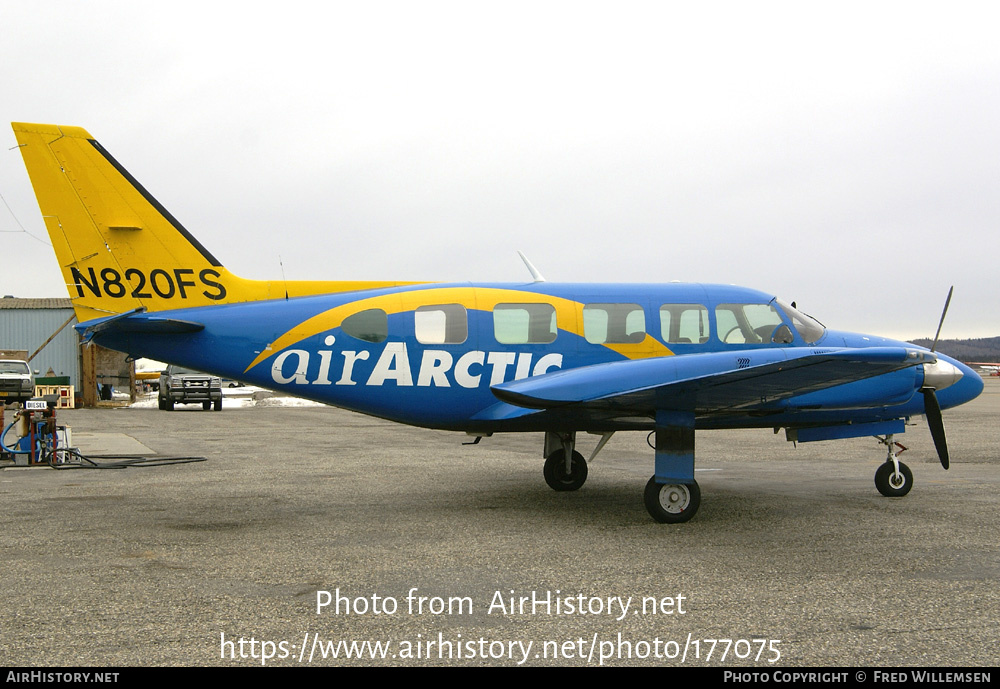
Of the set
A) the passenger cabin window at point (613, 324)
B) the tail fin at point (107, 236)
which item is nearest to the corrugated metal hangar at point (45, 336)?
the tail fin at point (107, 236)

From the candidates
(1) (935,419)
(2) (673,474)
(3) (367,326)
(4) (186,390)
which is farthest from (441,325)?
(4) (186,390)

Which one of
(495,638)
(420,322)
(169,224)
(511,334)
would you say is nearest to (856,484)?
(511,334)

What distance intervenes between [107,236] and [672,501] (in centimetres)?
755

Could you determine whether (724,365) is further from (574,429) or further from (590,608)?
(590,608)

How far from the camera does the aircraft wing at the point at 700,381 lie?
308 inches

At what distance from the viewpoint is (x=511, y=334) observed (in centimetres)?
1002

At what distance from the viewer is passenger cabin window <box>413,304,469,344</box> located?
390 inches

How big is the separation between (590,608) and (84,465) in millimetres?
11473

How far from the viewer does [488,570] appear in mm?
6637

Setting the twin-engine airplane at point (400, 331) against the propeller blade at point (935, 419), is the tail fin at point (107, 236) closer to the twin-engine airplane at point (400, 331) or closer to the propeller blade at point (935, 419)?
the twin-engine airplane at point (400, 331)

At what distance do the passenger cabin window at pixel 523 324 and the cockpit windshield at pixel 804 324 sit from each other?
3.15 meters

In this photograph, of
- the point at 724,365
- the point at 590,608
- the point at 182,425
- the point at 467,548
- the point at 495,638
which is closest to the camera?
the point at 495,638

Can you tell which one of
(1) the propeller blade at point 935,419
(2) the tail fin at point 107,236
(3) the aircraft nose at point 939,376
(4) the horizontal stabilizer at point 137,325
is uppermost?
(2) the tail fin at point 107,236

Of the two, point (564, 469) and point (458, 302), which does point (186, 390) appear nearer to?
point (564, 469)
